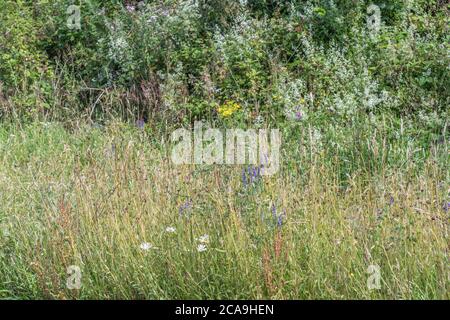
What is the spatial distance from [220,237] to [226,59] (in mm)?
3919

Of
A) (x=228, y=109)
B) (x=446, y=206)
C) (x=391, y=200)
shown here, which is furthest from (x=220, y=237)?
(x=228, y=109)

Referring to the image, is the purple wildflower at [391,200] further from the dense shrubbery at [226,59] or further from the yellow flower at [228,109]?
the yellow flower at [228,109]

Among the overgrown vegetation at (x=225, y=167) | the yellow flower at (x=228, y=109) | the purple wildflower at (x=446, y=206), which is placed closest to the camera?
the overgrown vegetation at (x=225, y=167)

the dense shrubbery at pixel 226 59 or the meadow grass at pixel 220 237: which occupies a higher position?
the dense shrubbery at pixel 226 59

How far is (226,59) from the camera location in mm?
8281

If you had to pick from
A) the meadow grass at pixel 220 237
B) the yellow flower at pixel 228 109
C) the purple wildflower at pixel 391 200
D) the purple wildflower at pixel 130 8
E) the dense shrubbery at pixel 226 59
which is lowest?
the meadow grass at pixel 220 237

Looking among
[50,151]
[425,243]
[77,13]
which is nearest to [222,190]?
[425,243]

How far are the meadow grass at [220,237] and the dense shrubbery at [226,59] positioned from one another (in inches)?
85.0

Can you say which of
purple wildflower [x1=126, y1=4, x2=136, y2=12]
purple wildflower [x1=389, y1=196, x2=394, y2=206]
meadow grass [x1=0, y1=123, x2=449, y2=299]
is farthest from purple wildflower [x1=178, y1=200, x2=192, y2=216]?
purple wildflower [x1=126, y1=4, x2=136, y2=12]

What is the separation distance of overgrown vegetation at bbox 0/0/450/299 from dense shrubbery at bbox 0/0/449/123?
0.03 meters

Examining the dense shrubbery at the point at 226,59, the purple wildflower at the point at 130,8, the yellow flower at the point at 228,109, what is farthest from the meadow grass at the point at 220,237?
the purple wildflower at the point at 130,8

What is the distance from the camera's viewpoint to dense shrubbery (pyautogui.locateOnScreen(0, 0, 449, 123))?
25.5 ft

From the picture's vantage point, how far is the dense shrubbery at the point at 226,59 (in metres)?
7.77

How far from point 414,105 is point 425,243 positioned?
3.35 metres
